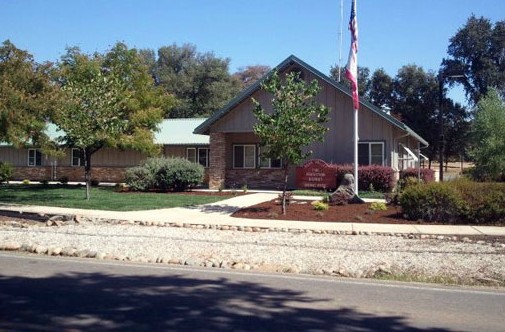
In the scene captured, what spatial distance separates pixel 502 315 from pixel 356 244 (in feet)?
19.3

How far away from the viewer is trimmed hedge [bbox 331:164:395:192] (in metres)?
24.8

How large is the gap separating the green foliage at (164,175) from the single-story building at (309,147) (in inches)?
78.9

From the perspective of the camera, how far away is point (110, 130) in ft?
73.6

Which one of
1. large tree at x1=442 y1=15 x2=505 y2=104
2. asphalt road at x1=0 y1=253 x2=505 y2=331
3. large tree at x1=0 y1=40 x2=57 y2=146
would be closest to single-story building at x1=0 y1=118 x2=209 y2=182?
large tree at x1=0 y1=40 x2=57 y2=146

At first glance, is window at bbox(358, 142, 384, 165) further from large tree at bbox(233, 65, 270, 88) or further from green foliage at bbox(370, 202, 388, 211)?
large tree at bbox(233, 65, 270, 88)

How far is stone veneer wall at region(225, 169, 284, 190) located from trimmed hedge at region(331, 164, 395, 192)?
4209 mm

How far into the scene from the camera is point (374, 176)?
24891mm

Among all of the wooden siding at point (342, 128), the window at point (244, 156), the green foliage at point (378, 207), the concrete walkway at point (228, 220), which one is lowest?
the concrete walkway at point (228, 220)

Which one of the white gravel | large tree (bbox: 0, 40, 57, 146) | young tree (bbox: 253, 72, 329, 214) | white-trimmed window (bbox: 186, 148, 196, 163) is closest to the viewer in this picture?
the white gravel

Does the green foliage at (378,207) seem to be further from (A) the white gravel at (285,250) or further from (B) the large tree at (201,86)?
(B) the large tree at (201,86)

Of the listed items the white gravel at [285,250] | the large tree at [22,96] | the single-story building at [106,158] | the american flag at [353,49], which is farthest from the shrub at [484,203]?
the single-story building at [106,158]

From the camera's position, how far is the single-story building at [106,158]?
3466 cm

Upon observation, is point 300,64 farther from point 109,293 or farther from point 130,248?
point 109,293

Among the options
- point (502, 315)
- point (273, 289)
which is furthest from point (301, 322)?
point (502, 315)
